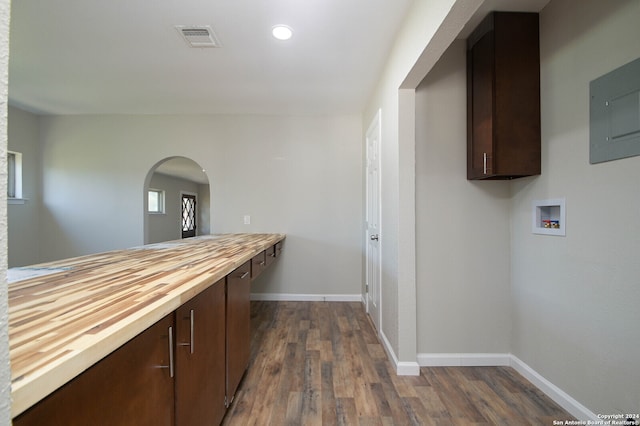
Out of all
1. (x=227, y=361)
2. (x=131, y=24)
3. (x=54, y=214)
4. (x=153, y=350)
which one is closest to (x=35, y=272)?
(x=153, y=350)

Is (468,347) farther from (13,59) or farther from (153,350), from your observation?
(13,59)

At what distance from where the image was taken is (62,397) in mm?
517

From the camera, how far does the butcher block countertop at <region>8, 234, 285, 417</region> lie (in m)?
0.45

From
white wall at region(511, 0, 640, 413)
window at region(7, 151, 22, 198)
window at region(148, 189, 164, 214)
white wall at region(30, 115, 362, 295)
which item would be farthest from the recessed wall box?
window at region(148, 189, 164, 214)

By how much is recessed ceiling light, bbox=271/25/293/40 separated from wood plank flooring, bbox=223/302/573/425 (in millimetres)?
2372

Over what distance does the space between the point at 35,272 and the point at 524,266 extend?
8.73ft

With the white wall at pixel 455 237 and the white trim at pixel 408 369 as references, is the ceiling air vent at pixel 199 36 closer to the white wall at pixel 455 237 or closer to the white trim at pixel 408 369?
the white wall at pixel 455 237

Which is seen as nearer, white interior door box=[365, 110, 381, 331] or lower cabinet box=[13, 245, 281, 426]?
lower cabinet box=[13, 245, 281, 426]

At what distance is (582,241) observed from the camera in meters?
1.53

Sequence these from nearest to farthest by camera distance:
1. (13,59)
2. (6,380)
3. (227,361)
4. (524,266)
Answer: (6,380) < (227,361) < (524,266) < (13,59)

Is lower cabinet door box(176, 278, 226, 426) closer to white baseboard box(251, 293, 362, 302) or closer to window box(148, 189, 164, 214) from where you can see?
white baseboard box(251, 293, 362, 302)

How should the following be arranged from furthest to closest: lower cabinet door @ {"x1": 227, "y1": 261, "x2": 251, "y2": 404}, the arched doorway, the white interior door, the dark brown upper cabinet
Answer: the arched doorway → the white interior door → the dark brown upper cabinet → lower cabinet door @ {"x1": 227, "y1": 261, "x2": 251, "y2": 404}

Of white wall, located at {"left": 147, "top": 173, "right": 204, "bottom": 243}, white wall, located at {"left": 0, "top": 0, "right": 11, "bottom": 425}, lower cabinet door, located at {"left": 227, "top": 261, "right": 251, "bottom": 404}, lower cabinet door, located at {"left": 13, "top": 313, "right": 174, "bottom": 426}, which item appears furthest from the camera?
white wall, located at {"left": 147, "top": 173, "right": 204, "bottom": 243}

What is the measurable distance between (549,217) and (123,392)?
2.25 m
